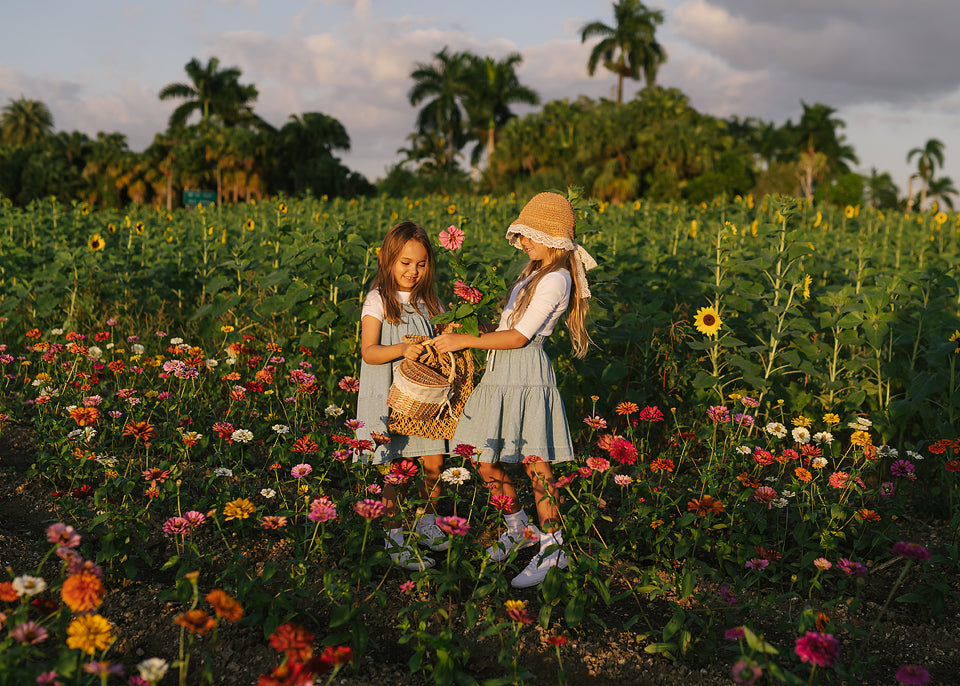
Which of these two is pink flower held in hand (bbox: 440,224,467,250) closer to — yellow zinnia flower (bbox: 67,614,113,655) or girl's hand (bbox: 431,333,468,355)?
girl's hand (bbox: 431,333,468,355)

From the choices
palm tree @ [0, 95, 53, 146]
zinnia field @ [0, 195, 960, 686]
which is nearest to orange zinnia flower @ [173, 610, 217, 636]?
zinnia field @ [0, 195, 960, 686]

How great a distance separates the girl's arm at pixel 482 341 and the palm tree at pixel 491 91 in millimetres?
43954

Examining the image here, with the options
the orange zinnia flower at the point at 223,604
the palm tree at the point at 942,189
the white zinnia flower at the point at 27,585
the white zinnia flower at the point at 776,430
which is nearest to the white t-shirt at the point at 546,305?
the white zinnia flower at the point at 776,430

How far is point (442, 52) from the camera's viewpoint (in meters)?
46.2

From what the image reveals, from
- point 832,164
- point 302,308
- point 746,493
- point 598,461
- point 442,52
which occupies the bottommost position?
point 746,493

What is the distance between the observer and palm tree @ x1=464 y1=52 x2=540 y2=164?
45.3 metres

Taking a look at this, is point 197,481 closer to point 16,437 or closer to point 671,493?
point 16,437

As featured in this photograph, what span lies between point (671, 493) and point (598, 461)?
124cm

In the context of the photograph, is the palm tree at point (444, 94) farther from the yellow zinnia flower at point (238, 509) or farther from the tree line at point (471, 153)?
the yellow zinnia flower at point (238, 509)

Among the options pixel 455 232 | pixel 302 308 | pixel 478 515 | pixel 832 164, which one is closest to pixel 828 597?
pixel 478 515

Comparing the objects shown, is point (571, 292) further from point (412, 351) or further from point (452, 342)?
point (412, 351)

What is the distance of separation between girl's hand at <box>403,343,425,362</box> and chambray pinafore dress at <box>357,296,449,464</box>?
21 centimetres

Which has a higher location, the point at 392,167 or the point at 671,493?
the point at 392,167

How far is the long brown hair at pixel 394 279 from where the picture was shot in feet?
9.92
